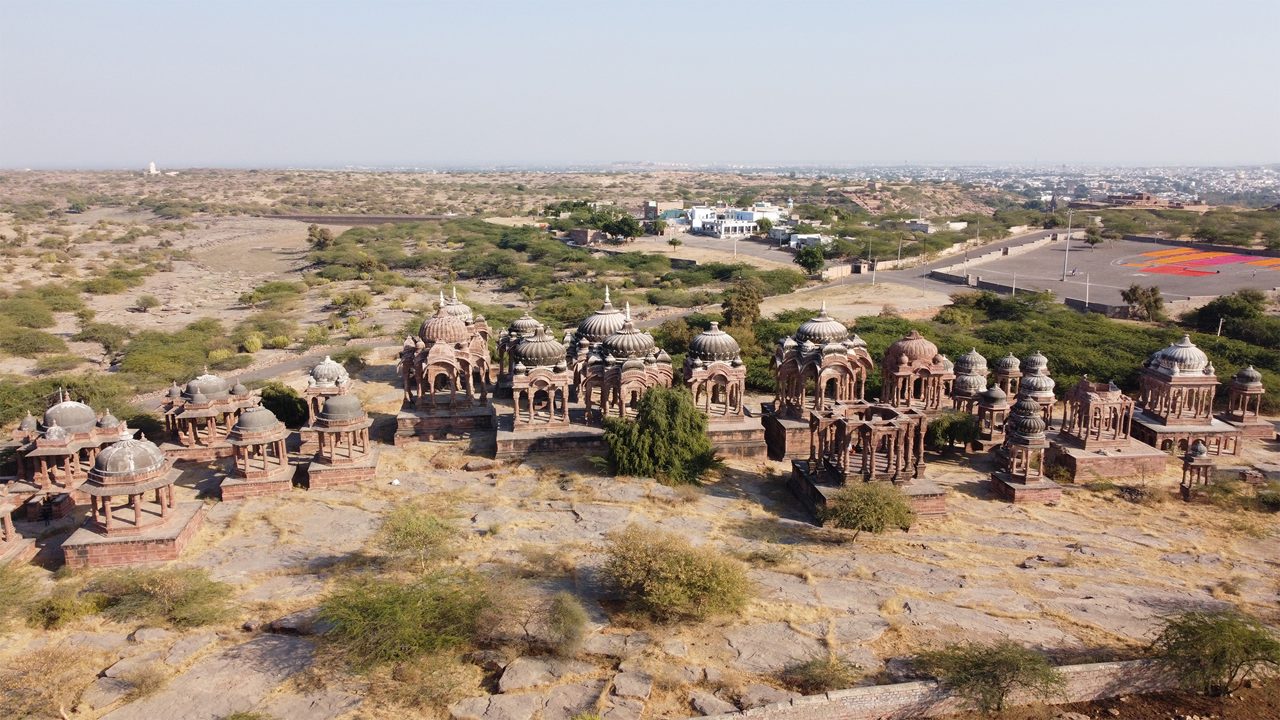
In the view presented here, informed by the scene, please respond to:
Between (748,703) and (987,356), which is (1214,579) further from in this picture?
(987,356)

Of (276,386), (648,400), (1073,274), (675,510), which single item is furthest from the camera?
(1073,274)

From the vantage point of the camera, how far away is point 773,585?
1705 centimetres

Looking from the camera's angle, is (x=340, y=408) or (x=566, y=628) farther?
(x=340, y=408)

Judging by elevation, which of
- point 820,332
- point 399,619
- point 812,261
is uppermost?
point 820,332

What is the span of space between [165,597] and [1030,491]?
67.8 feet

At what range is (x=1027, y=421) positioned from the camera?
22.5 meters

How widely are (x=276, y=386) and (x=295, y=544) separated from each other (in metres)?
10.4

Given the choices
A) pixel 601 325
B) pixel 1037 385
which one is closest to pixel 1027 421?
pixel 1037 385

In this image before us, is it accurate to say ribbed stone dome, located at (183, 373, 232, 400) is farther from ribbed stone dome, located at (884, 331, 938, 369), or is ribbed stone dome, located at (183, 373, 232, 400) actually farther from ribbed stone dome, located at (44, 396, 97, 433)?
ribbed stone dome, located at (884, 331, 938, 369)

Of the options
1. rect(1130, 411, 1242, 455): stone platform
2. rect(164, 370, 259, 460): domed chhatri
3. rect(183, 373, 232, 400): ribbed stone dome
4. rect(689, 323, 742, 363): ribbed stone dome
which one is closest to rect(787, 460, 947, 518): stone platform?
rect(689, 323, 742, 363): ribbed stone dome

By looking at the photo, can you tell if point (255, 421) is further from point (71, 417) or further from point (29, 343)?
point (29, 343)

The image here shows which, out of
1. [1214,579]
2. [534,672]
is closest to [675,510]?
[534,672]

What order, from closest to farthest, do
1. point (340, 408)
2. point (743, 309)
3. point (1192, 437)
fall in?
point (340, 408), point (1192, 437), point (743, 309)

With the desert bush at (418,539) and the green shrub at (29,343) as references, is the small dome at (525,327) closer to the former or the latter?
the desert bush at (418,539)
